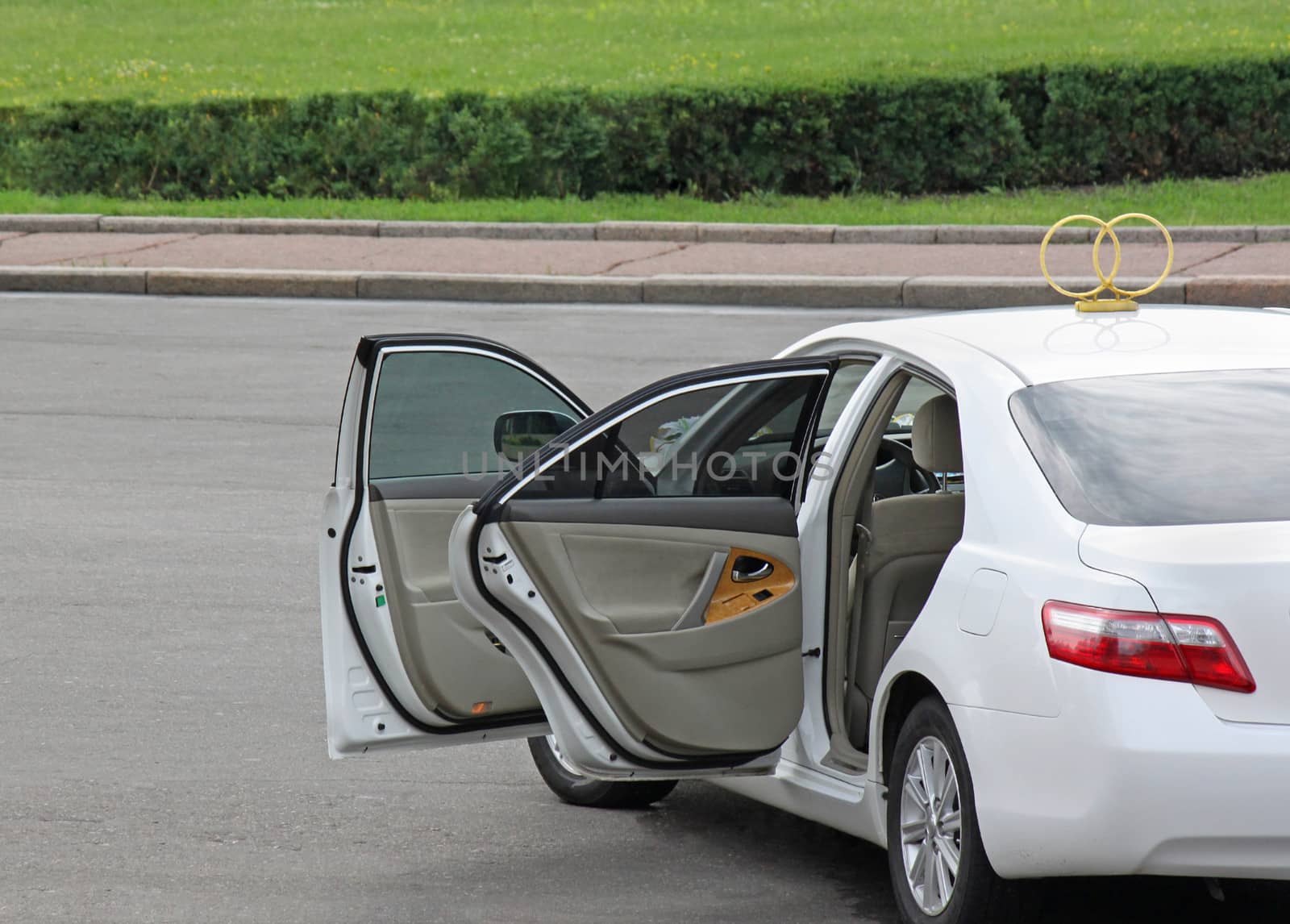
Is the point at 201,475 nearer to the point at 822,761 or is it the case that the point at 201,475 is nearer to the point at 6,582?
the point at 6,582

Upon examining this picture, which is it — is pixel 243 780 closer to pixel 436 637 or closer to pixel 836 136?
pixel 436 637

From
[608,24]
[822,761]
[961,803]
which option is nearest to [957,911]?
[961,803]

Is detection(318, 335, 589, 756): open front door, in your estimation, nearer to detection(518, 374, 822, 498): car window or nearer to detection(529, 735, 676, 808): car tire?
detection(518, 374, 822, 498): car window

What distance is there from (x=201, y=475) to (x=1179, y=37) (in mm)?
17762

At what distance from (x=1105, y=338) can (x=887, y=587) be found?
2.72ft

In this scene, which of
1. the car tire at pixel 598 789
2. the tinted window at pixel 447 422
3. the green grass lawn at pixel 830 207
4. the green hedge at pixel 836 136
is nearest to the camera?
the tinted window at pixel 447 422

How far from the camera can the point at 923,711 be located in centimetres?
420

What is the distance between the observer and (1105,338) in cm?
455

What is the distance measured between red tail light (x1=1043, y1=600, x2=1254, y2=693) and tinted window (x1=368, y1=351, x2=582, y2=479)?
2.02 metres

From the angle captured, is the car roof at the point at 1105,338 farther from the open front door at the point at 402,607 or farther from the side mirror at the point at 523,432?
the open front door at the point at 402,607

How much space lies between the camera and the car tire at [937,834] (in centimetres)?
399

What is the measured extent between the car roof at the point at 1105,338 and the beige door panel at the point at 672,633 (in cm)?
67

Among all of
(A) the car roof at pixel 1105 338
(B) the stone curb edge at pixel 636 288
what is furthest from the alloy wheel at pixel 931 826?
(B) the stone curb edge at pixel 636 288

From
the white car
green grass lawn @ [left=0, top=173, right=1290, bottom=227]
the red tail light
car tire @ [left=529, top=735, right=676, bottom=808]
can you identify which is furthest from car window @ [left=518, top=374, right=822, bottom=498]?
green grass lawn @ [left=0, top=173, right=1290, bottom=227]
